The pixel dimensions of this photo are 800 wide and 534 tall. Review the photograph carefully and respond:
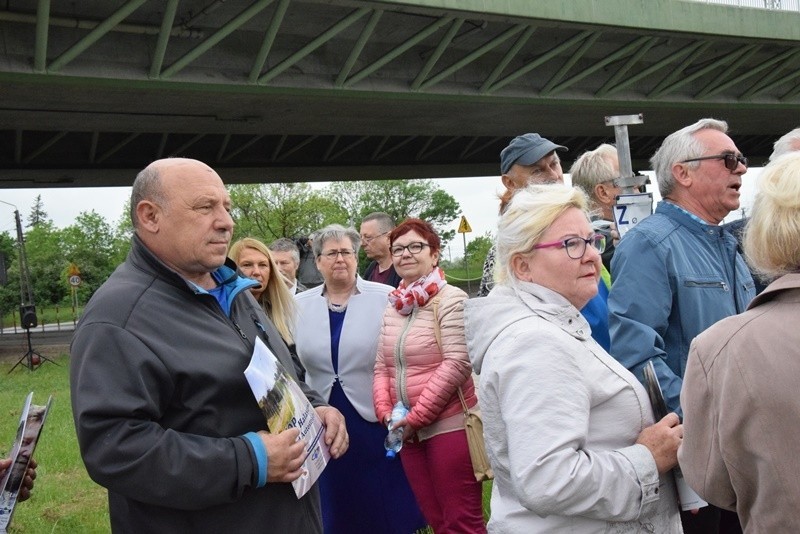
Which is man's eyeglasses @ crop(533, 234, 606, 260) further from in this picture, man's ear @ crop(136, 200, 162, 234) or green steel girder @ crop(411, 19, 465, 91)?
green steel girder @ crop(411, 19, 465, 91)

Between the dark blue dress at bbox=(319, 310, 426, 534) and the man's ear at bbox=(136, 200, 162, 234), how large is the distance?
8.02 ft

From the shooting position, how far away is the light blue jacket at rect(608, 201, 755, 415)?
327 cm

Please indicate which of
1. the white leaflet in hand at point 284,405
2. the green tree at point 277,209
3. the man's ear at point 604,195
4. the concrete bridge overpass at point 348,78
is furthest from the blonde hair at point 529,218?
the green tree at point 277,209

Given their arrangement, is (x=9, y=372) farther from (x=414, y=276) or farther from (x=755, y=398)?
(x=755, y=398)

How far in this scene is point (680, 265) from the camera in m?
3.40

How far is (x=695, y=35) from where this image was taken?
2248cm

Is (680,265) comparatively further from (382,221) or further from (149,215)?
(382,221)

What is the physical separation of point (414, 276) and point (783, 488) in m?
3.14

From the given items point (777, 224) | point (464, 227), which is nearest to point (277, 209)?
point (464, 227)

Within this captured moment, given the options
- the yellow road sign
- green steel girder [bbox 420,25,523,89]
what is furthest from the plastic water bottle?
the yellow road sign

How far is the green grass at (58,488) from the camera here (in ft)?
21.2

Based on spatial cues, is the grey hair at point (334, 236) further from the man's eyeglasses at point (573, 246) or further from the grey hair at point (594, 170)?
Answer: the man's eyeglasses at point (573, 246)

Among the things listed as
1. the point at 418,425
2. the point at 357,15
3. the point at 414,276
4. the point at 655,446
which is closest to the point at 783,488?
the point at 655,446

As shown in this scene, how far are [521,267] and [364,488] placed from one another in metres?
2.74
